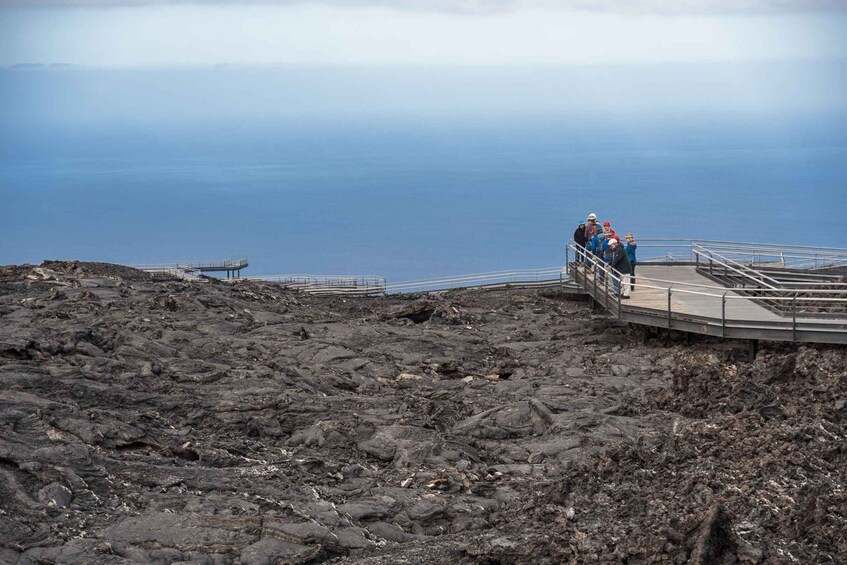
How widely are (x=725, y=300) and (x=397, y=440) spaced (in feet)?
29.9

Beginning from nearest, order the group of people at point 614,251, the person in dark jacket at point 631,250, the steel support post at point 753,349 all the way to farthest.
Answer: the steel support post at point 753,349 → the group of people at point 614,251 → the person in dark jacket at point 631,250

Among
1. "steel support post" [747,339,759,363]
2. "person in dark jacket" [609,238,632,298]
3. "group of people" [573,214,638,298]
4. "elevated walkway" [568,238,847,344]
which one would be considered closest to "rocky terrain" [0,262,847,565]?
"steel support post" [747,339,759,363]

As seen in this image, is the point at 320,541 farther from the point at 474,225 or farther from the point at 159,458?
the point at 474,225

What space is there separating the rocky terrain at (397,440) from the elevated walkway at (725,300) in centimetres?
58

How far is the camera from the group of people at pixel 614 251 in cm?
3042

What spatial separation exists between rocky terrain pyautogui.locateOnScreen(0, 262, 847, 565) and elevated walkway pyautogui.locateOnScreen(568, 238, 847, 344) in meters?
0.58

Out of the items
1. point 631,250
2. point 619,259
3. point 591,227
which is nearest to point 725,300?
point 619,259

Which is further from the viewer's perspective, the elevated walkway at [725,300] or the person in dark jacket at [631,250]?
the person in dark jacket at [631,250]

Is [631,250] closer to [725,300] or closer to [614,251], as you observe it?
[614,251]

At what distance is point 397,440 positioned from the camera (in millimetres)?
22312

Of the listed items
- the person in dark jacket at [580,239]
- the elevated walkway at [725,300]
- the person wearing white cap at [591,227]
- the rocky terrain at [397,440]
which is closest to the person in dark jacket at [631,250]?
the elevated walkway at [725,300]

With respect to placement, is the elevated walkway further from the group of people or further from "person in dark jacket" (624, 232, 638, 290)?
"person in dark jacket" (624, 232, 638, 290)

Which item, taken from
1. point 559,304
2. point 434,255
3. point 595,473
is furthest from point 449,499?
point 434,255

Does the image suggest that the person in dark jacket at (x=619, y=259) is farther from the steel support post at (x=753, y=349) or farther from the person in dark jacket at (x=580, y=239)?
the steel support post at (x=753, y=349)
